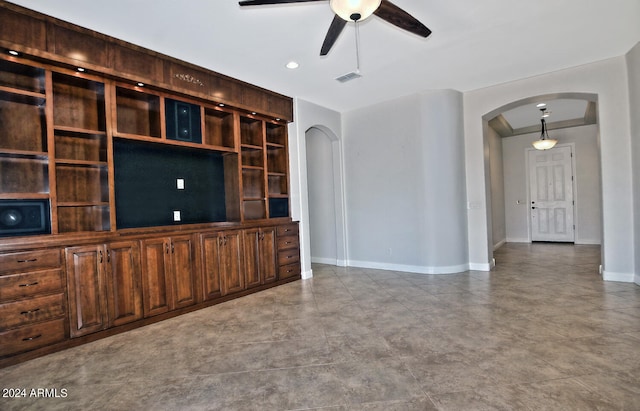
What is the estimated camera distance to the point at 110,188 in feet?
10.1

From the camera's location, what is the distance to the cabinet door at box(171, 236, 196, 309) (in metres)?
3.51

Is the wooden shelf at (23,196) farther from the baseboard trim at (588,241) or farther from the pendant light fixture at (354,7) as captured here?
the baseboard trim at (588,241)

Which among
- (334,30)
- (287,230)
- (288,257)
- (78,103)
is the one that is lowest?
(288,257)

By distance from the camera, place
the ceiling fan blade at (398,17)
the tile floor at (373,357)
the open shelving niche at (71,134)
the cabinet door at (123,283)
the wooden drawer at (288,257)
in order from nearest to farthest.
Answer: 1. the tile floor at (373,357)
2. the ceiling fan blade at (398,17)
3. the open shelving niche at (71,134)
4. the cabinet door at (123,283)
5. the wooden drawer at (288,257)

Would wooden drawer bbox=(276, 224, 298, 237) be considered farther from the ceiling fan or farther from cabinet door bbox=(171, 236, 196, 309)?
the ceiling fan

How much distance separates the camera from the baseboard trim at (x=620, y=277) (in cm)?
411

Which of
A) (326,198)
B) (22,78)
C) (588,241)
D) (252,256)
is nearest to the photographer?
(22,78)

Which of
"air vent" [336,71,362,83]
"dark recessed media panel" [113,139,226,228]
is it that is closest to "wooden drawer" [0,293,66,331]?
"dark recessed media panel" [113,139,226,228]

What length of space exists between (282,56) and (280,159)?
176cm

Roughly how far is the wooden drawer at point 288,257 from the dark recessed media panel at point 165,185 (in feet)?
3.28

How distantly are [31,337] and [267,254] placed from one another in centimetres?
258

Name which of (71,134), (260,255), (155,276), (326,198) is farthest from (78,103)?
(326,198)

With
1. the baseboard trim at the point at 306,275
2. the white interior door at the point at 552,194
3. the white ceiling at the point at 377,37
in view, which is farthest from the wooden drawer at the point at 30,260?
the white interior door at the point at 552,194

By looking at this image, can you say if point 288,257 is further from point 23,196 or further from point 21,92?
point 21,92
